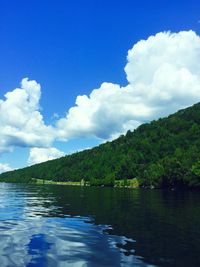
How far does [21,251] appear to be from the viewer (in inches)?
1142

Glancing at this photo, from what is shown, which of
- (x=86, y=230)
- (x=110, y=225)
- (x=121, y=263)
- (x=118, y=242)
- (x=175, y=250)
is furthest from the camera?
(x=110, y=225)

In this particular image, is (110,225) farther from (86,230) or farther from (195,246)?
(195,246)

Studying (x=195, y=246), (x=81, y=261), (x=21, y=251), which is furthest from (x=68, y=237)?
(x=195, y=246)

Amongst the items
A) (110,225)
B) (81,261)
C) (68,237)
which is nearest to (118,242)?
(68,237)

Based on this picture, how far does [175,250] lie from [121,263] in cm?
630

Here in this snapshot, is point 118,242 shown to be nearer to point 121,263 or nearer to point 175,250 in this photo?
point 175,250

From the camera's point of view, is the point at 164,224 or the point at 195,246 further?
the point at 164,224

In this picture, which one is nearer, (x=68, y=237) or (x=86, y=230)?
(x=68, y=237)

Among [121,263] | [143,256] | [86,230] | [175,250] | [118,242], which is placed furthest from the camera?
[86,230]

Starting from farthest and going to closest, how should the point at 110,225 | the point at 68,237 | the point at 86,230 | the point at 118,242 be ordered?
the point at 110,225, the point at 86,230, the point at 68,237, the point at 118,242

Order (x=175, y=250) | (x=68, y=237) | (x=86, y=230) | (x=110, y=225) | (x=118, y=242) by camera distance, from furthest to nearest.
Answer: (x=110, y=225)
(x=86, y=230)
(x=68, y=237)
(x=118, y=242)
(x=175, y=250)

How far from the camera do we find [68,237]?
35.6 metres

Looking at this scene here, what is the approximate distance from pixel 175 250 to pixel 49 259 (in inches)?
401

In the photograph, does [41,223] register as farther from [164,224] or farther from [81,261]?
[81,261]
